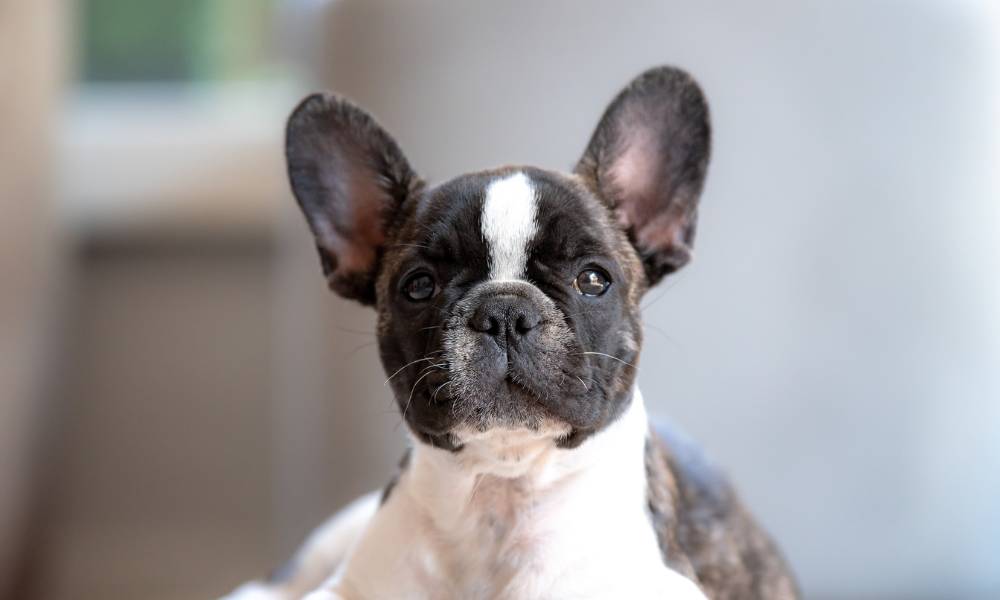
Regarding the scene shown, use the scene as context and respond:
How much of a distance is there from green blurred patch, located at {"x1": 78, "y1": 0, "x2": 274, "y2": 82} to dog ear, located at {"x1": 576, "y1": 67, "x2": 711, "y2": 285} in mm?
3127

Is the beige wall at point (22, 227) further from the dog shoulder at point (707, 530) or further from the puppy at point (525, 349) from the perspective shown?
the dog shoulder at point (707, 530)

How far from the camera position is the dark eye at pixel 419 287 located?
1394mm

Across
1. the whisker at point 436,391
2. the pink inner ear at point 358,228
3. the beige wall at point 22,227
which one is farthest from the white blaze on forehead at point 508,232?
the beige wall at point 22,227

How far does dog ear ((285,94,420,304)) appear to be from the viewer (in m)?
1.53

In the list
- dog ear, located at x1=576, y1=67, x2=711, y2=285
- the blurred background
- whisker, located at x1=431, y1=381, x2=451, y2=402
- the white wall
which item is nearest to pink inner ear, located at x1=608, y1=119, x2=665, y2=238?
dog ear, located at x1=576, y1=67, x2=711, y2=285

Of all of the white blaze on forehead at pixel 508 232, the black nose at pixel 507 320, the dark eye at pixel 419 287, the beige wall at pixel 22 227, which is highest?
the white blaze on forehead at pixel 508 232

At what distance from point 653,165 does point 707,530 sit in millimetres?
503

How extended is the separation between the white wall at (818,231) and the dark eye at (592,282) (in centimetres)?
101

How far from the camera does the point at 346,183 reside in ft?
5.19

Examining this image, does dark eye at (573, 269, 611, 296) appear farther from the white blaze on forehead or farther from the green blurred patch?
the green blurred patch

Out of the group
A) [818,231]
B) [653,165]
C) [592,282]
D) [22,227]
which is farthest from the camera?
[22,227]

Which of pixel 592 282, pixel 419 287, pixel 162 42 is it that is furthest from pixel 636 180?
pixel 162 42

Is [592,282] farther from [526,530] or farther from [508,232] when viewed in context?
[526,530]

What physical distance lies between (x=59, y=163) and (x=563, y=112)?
189cm
